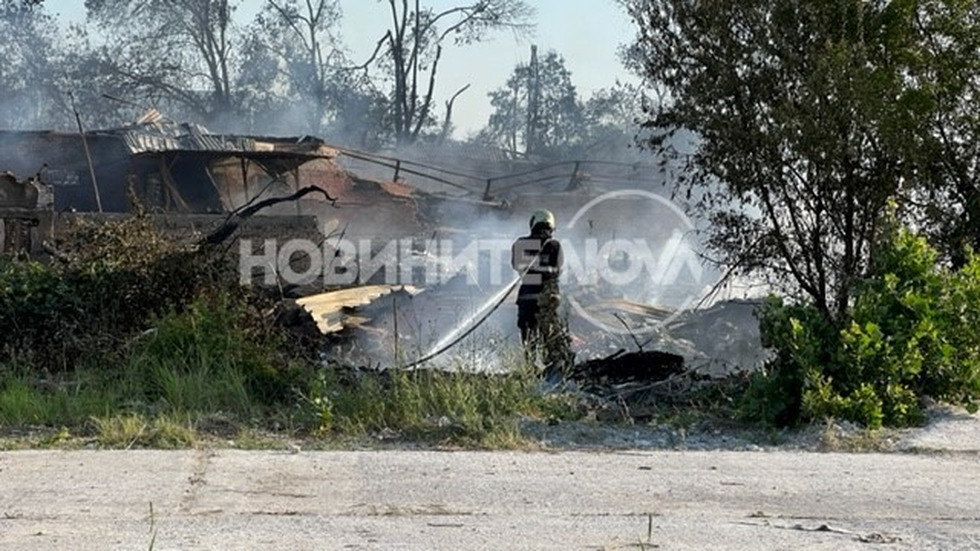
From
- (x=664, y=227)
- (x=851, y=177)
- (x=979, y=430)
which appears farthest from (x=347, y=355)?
(x=664, y=227)

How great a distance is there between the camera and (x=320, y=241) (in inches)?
503

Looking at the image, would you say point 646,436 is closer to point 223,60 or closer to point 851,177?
point 851,177

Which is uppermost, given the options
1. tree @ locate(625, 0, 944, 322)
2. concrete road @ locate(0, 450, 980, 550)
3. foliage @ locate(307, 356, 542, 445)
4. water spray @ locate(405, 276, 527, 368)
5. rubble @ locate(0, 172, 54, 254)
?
tree @ locate(625, 0, 944, 322)

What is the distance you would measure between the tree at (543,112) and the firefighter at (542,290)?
43479 millimetres

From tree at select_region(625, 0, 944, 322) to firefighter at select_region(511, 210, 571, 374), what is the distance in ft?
4.58

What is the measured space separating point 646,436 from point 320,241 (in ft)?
19.9

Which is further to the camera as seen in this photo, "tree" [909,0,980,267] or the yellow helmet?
the yellow helmet

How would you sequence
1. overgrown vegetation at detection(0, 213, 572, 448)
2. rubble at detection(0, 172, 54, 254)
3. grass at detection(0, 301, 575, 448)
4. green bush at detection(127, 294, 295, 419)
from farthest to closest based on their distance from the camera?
rubble at detection(0, 172, 54, 254) → green bush at detection(127, 294, 295, 419) → overgrown vegetation at detection(0, 213, 572, 448) → grass at detection(0, 301, 575, 448)

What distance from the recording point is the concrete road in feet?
16.6

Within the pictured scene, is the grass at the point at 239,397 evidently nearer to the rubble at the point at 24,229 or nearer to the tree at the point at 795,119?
the tree at the point at 795,119

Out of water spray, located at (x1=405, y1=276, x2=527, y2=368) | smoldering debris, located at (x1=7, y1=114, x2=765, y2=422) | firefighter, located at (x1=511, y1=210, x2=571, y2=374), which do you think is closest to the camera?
firefighter, located at (x1=511, y1=210, x2=571, y2=374)

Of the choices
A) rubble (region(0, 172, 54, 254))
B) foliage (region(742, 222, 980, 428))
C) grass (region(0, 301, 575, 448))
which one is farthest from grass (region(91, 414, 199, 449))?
rubble (region(0, 172, 54, 254))

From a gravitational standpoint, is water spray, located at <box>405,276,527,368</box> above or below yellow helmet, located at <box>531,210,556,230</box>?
below

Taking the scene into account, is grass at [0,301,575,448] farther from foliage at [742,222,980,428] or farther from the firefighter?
foliage at [742,222,980,428]
